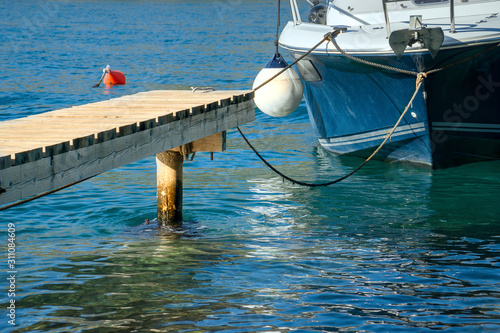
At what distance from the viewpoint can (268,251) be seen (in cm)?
714

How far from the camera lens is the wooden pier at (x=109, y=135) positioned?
4.93 m

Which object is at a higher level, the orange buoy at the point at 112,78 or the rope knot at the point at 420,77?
the orange buoy at the point at 112,78

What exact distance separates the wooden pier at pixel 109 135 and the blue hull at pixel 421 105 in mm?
2052

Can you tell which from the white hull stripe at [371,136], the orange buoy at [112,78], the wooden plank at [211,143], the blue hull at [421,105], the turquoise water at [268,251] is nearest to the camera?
the turquoise water at [268,251]

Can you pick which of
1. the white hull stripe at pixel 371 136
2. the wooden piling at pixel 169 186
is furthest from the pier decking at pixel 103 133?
the white hull stripe at pixel 371 136

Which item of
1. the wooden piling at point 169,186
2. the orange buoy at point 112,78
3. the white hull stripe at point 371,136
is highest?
the orange buoy at point 112,78

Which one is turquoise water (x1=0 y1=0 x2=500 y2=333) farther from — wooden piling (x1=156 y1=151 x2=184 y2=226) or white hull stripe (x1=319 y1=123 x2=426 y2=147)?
white hull stripe (x1=319 y1=123 x2=426 y2=147)

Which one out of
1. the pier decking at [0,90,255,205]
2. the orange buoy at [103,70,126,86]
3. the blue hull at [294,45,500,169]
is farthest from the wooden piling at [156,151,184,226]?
the orange buoy at [103,70,126,86]

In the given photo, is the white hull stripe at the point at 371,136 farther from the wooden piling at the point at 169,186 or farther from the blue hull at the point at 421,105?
the wooden piling at the point at 169,186

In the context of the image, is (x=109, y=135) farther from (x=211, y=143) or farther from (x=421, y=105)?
(x=421, y=105)

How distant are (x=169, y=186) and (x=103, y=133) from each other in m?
2.31

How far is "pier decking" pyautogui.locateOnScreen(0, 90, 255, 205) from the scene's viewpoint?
16.1ft

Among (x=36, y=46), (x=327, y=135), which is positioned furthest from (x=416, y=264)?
(x=36, y=46)

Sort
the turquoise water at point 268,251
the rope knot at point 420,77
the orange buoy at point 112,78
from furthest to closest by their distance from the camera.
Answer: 1. the orange buoy at point 112,78
2. the rope knot at point 420,77
3. the turquoise water at point 268,251
